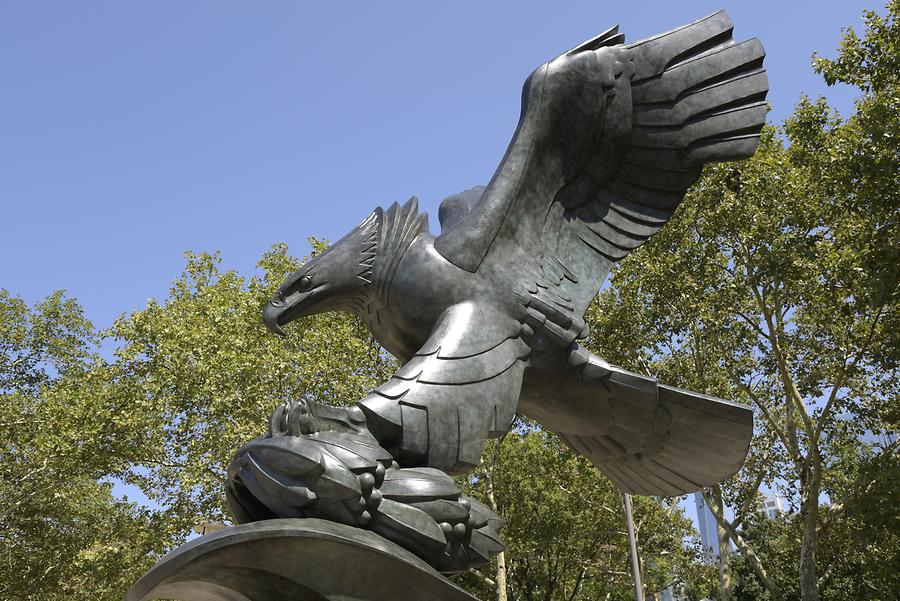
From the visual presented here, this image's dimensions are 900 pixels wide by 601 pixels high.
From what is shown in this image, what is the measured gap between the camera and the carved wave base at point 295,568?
3062 millimetres

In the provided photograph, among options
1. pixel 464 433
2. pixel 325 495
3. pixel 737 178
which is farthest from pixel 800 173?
pixel 325 495

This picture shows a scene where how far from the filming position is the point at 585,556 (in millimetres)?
20984

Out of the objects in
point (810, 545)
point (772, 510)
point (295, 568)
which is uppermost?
point (772, 510)

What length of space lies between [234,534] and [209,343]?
12.6 m

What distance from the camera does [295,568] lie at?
314 centimetres

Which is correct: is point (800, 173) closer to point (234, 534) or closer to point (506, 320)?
point (506, 320)

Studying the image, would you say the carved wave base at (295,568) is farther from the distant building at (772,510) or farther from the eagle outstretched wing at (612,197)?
the distant building at (772,510)

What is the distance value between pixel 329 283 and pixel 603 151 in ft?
5.72

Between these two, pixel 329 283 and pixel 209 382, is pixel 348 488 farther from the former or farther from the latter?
pixel 209 382

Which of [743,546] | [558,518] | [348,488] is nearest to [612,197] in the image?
[348,488]

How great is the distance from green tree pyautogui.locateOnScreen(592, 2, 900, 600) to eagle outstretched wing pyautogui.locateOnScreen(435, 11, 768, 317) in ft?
24.6

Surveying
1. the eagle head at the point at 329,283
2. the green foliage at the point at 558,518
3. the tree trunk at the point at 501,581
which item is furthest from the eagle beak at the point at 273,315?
the tree trunk at the point at 501,581

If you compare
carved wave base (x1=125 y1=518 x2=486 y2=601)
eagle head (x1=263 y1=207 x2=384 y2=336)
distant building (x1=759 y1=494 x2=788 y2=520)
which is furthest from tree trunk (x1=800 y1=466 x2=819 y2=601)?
carved wave base (x1=125 y1=518 x2=486 y2=601)

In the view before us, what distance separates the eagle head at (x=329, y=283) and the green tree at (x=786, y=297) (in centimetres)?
903
